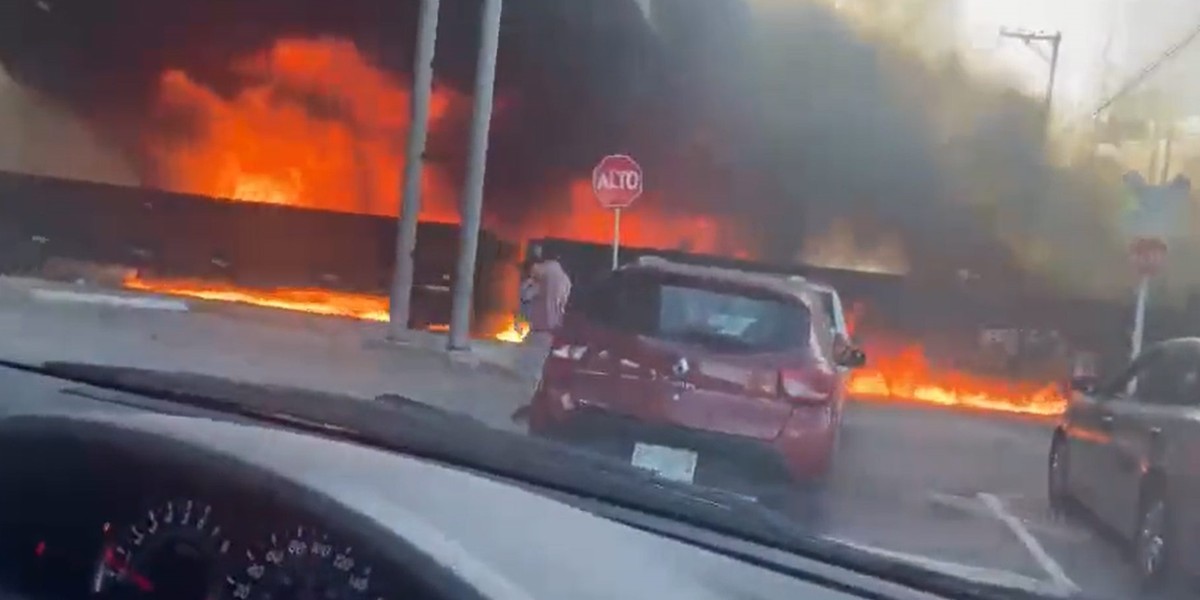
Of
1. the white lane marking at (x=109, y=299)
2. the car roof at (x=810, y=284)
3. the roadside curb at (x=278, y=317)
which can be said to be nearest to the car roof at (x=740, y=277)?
the car roof at (x=810, y=284)

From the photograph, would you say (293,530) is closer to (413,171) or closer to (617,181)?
(617,181)

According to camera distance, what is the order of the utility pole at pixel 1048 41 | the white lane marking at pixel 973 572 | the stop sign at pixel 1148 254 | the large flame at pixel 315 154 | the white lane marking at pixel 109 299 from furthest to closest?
the white lane marking at pixel 109 299, the large flame at pixel 315 154, the utility pole at pixel 1048 41, the stop sign at pixel 1148 254, the white lane marking at pixel 973 572

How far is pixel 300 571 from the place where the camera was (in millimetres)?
2035

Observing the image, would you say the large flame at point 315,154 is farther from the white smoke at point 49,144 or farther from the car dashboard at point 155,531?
the car dashboard at point 155,531

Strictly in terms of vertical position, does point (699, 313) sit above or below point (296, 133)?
below

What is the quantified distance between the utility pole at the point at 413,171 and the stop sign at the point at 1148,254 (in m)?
1.66

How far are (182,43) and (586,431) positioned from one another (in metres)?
1.79

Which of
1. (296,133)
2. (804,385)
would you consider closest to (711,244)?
(804,385)

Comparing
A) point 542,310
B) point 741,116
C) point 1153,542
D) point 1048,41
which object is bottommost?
point 1153,542

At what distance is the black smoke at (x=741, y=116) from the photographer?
2.40 metres

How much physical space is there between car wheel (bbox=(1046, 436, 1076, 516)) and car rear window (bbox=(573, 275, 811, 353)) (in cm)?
50

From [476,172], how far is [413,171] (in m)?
0.22

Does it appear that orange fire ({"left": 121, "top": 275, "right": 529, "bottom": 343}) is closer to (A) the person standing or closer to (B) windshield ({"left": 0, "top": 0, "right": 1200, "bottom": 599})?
(B) windshield ({"left": 0, "top": 0, "right": 1200, "bottom": 599})

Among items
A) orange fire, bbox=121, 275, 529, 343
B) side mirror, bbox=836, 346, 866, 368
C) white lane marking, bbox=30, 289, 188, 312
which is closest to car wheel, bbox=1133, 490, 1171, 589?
side mirror, bbox=836, 346, 866, 368
